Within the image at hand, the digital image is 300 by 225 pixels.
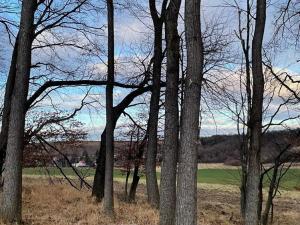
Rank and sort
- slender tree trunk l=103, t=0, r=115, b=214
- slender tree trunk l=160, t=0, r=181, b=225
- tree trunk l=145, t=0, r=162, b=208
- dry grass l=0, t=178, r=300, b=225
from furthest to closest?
slender tree trunk l=103, t=0, r=115, b=214, tree trunk l=145, t=0, r=162, b=208, dry grass l=0, t=178, r=300, b=225, slender tree trunk l=160, t=0, r=181, b=225

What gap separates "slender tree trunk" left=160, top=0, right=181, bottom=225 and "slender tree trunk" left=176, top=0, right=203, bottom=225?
1672 millimetres

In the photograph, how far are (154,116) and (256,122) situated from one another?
350 cm

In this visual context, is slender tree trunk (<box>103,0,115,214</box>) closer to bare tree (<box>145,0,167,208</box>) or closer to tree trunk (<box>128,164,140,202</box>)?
bare tree (<box>145,0,167,208</box>)

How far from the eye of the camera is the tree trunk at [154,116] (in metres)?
15.6

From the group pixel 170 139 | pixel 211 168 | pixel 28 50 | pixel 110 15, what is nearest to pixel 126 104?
pixel 110 15

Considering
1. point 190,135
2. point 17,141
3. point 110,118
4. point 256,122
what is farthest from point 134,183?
point 190,135

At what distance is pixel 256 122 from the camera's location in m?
13.1

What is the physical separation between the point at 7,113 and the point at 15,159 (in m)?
3.97

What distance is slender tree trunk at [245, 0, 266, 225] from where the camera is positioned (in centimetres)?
1313

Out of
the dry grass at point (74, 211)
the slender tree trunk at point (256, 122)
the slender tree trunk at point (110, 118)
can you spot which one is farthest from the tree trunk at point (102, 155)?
the slender tree trunk at point (256, 122)

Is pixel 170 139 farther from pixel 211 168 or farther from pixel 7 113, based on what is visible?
pixel 211 168

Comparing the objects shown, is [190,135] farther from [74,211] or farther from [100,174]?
[100,174]

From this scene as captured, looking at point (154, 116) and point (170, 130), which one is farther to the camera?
point (154, 116)

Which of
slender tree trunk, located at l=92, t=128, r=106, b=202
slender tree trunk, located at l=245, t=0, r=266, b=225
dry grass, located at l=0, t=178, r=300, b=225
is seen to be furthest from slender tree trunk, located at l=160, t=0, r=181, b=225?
slender tree trunk, located at l=92, t=128, r=106, b=202
